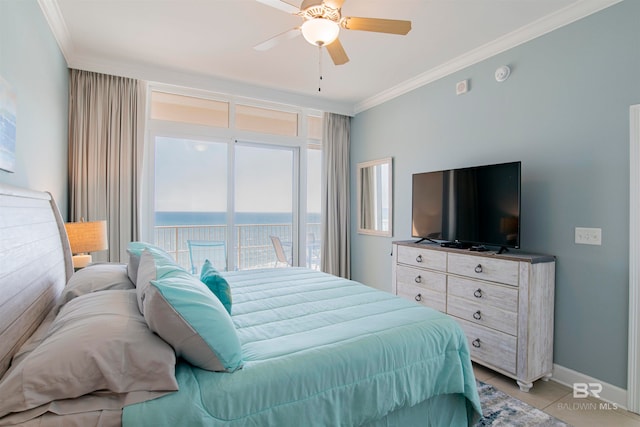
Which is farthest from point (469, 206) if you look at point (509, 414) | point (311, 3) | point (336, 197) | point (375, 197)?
point (336, 197)

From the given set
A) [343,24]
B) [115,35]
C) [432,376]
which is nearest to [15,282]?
[432,376]

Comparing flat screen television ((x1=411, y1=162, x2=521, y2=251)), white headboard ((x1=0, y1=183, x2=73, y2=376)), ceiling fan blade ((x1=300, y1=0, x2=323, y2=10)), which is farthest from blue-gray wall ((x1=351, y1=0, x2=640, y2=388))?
white headboard ((x1=0, y1=183, x2=73, y2=376))

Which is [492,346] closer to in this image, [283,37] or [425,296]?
[425,296]

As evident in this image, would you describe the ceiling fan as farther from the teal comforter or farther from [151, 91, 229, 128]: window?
[151, 91, 229, 128]: window

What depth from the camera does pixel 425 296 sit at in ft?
10.5

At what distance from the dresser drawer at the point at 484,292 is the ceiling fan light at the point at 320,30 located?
2.21 meters

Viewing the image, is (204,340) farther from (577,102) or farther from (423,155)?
(423,155)

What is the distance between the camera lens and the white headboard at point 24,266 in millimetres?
1246

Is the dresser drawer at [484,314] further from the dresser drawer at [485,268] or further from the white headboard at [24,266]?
the white headboard at [24,266]

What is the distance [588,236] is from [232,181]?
3.70m

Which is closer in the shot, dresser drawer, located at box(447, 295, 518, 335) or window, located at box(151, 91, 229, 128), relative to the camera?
dresser drawer, located at box(447, 295, 518, 335)

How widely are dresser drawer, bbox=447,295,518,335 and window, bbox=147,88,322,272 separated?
2363 mm

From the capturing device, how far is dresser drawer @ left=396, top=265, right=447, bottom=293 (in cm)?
302

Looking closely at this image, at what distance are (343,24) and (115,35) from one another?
218 centimetres
